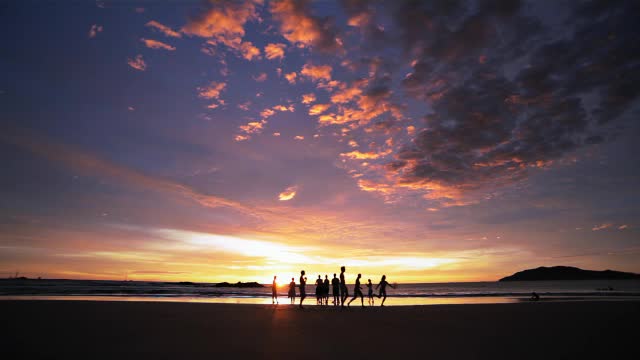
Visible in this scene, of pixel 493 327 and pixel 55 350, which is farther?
pixel 493 327

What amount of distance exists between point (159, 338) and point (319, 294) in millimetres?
19262

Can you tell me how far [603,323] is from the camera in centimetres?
1631

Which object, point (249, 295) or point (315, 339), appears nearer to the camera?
point (315, 339)

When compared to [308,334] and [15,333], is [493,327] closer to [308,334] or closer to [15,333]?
[308,334]

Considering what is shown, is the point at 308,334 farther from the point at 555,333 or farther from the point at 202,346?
the point at 555,333

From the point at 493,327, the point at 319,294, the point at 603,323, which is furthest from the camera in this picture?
the point at 319,294

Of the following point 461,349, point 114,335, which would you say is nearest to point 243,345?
point 114,335

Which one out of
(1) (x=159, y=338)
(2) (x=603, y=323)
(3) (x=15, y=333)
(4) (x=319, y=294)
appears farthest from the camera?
(4) (x=319, y=294)

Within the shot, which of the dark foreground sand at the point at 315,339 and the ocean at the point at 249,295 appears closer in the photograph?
the dark foreground sand at the point at 315,339

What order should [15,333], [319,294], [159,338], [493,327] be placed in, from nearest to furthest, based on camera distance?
[159,338] → [15,333] → [493,327] → [319,294]

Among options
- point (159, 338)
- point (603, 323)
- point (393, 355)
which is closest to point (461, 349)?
point (393, 355)

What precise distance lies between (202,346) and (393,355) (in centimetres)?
512

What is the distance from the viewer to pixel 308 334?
12.6 meters

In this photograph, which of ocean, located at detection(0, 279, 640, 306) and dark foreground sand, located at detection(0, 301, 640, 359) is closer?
dark foreground sand, located at detection(0, 301, 640, 359)
